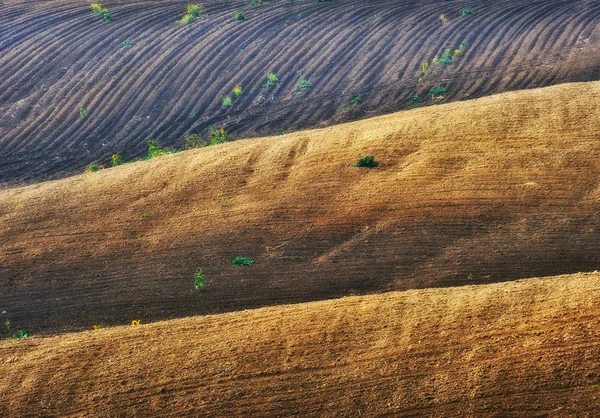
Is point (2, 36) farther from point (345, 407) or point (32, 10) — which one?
point (345, 407)

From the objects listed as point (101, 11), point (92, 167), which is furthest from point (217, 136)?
point (101, 11)

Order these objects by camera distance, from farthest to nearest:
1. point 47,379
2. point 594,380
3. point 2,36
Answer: point 2,36, point 47,379, point 594,380

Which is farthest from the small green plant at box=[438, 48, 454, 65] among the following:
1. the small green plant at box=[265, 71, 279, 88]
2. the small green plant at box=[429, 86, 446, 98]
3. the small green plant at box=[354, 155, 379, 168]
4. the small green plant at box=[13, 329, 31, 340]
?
the small green plant at box=[13, 329, 31, 340]

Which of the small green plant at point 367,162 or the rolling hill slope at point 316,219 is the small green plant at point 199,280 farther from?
the small green plant at point 367,162

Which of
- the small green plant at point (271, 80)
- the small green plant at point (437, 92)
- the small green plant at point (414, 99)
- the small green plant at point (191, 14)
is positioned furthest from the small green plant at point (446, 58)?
the small green plant at point (191, 14)

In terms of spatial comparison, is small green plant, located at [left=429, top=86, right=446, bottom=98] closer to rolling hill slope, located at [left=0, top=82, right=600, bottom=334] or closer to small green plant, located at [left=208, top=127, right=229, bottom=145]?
rolling hill slope, located at [left=0, top=82, right=600, bottom=334]

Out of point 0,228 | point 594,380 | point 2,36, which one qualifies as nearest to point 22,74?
point 2,36

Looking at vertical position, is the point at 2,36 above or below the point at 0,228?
above
